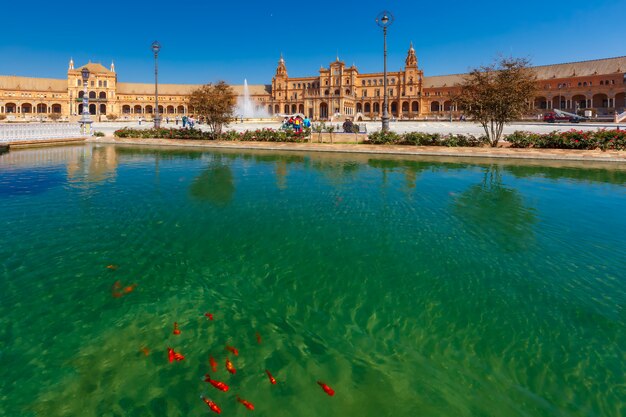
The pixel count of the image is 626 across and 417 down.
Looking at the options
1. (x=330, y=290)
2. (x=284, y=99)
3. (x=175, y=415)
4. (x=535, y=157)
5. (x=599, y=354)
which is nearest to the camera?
(x=175, y=415)

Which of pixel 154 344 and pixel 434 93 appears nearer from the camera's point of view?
pixel 154 344

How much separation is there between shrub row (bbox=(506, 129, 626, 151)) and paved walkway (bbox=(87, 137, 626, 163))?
120 centimetres

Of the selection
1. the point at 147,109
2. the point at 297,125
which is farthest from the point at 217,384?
the point at 147,109

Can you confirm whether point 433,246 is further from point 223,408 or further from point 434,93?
point 434,93

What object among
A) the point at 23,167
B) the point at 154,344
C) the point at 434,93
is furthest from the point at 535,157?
the point at 434,93

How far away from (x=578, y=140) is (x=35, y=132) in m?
37.0

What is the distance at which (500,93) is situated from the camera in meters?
24.3

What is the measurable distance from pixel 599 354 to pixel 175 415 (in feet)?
15.1

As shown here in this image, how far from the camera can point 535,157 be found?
898 inches

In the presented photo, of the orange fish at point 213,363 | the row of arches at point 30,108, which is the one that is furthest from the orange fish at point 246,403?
the row of arches at point 30,108

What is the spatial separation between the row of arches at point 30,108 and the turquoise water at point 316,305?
416 feet

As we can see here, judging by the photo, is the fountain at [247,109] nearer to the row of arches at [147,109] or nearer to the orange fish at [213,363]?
the row of arches at [147,109]

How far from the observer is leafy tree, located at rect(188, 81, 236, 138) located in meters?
31.7

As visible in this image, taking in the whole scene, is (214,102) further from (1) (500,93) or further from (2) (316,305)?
(2) (316,305)
